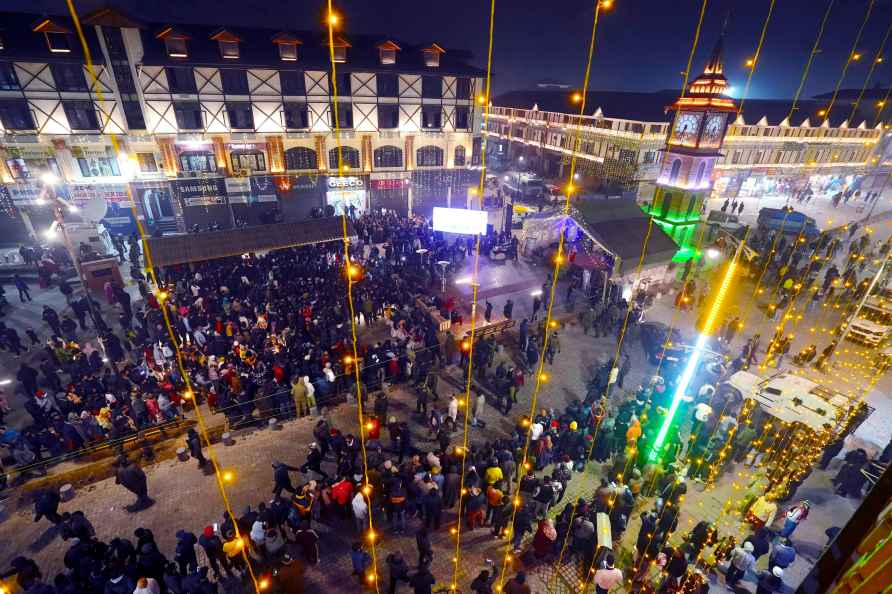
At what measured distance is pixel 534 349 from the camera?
556 inches

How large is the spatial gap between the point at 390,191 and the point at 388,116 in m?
4.81

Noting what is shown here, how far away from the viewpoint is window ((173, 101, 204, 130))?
22.9 m

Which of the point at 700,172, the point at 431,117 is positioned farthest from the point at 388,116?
the point at 700,172

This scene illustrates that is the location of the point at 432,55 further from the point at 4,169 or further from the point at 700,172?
the point at 4,169

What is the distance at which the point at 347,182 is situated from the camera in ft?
90.2

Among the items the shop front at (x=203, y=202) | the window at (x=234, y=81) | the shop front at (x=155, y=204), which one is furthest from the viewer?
the shop front at (x=203, y=202)

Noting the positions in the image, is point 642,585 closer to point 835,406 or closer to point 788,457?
point 788,457

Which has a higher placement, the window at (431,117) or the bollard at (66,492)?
the window at (431,117)

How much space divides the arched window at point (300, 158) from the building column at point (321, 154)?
0.20 metres

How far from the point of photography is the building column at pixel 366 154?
26594 millimetres

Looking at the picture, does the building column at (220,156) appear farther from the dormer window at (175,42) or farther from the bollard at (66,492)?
the bollard at (66,492)

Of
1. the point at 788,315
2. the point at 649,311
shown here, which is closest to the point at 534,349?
the point at 649,311

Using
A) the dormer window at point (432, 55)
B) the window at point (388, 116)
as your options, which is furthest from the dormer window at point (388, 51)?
the window at point (388, 116)

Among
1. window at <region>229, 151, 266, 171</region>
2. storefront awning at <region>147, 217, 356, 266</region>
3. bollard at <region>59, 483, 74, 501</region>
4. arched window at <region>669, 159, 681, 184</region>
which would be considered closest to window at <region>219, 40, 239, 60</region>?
window at <region>229, 151, 266, 171</region>
